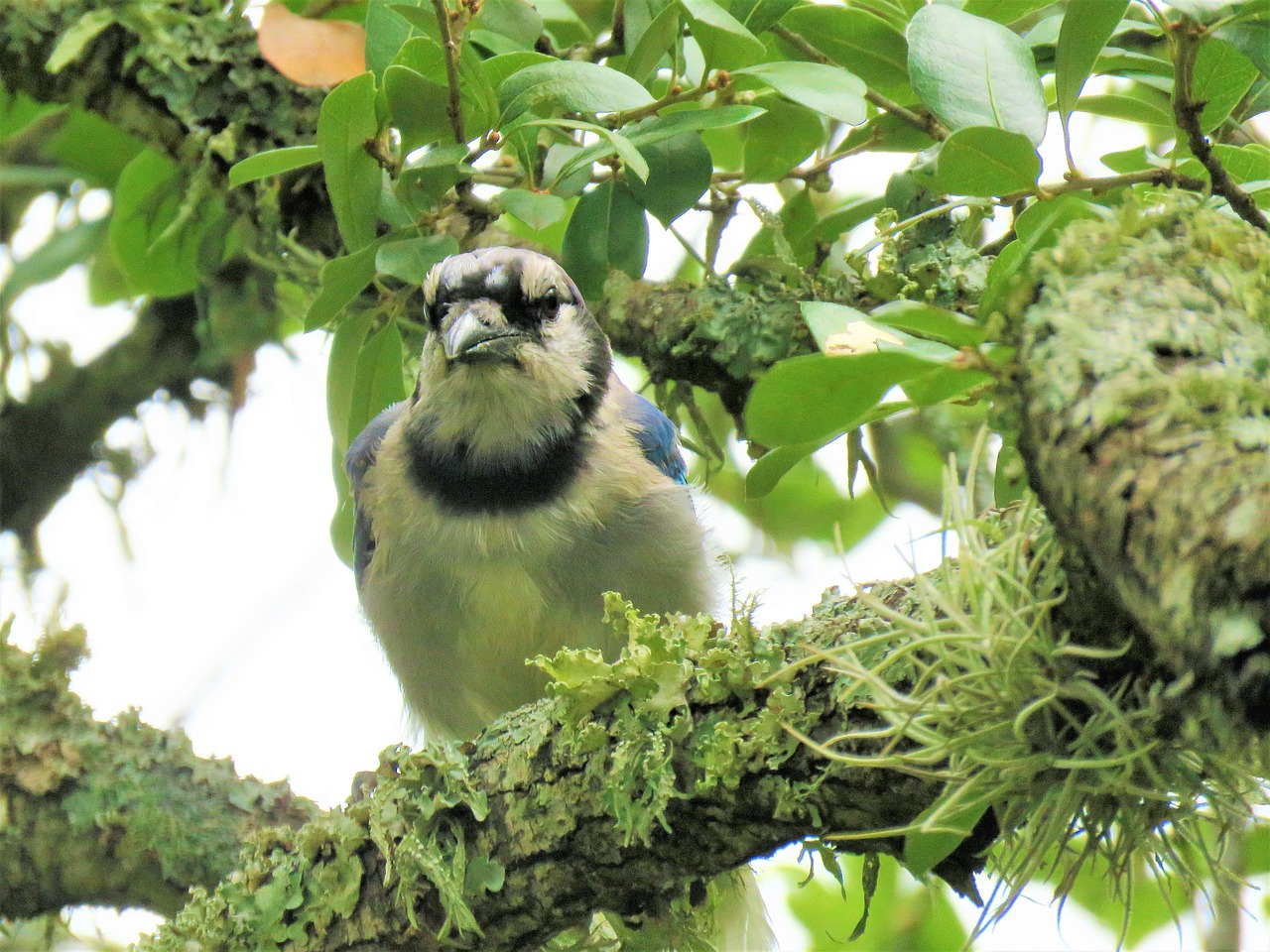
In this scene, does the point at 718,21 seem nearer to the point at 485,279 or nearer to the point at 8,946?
the point at 485,279

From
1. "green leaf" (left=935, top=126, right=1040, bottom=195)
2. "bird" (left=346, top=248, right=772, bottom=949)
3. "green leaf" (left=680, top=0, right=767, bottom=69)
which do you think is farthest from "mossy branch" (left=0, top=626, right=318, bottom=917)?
"green leaf" (left=935, top=126, right=1040, bottom=195)

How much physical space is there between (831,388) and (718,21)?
0.71m

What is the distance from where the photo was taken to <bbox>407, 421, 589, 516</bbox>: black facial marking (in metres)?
2.76

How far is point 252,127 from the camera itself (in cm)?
284

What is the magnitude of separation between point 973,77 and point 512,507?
1427mm

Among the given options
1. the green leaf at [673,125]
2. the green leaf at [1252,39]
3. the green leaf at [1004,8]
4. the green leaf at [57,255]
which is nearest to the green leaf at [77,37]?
the green leaf at [57,255]

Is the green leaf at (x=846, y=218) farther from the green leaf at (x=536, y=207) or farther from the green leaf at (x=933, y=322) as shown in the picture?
the green leaf at (x=933, y=322)

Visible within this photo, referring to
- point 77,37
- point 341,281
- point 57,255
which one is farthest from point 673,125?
point 57,255

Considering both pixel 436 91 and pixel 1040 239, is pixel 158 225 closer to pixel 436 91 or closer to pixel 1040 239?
pixel 436 91

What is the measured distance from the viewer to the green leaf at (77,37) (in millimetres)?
2713

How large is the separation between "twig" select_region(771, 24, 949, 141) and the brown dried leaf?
2.88ft

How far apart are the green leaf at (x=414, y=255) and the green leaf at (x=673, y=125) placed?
24 cm

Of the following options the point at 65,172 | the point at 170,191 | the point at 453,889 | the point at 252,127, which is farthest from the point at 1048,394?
the point at 65,172

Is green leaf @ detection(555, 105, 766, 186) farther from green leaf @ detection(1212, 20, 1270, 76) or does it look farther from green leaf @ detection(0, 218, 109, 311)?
green leaf @ detection(0, 218, 109, 311)
